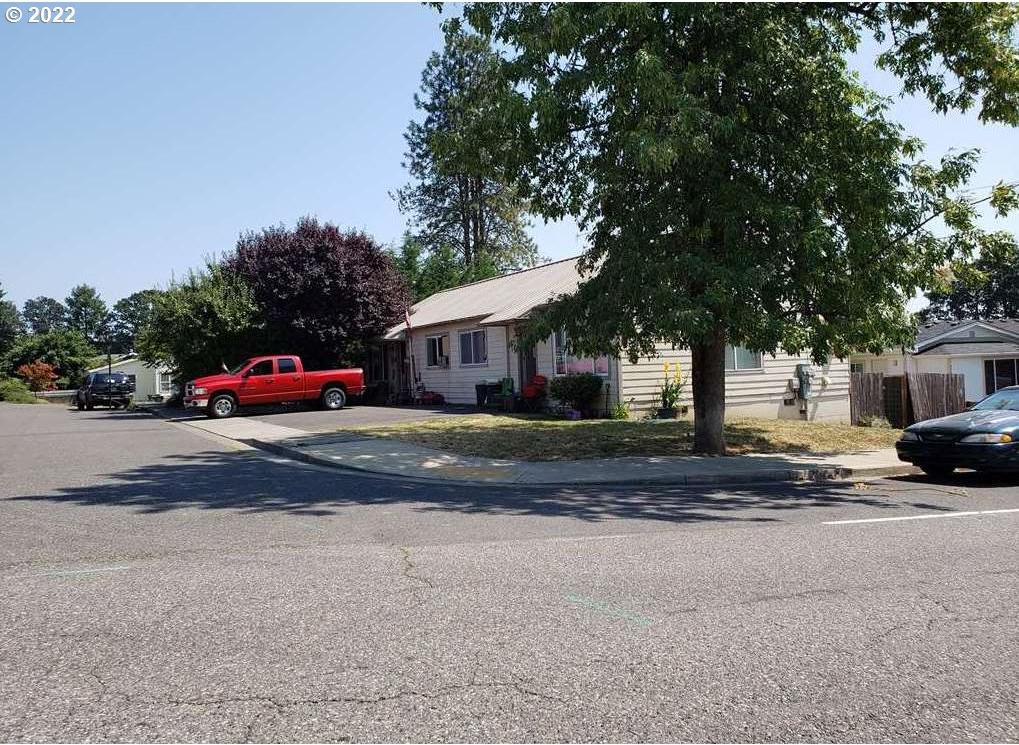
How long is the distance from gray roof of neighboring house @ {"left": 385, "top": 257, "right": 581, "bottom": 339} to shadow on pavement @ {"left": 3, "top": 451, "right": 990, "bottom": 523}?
10928mm

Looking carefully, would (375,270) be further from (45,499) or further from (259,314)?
(45,499)

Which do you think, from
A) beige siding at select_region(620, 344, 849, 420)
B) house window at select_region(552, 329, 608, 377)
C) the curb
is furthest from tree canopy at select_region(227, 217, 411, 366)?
the curb

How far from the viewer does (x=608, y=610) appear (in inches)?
207

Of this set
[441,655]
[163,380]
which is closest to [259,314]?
[441,655]

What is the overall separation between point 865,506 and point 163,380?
59462 mm

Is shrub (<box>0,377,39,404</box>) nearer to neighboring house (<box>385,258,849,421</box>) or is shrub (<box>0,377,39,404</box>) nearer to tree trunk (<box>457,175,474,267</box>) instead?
tree trunk (<box>457,175,474,267</box>)

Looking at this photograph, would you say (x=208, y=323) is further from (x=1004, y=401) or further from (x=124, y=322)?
(x=124, y=322)

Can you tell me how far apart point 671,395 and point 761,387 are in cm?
424

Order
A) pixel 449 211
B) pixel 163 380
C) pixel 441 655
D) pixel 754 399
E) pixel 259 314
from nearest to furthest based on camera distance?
pixel 441 655, pixel 754 399, pixel 259 314, pixel 449 211, pixel 163 380

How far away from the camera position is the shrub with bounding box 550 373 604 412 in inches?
864

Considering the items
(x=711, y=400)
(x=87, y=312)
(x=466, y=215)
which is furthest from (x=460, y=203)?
(x=87, y=312)

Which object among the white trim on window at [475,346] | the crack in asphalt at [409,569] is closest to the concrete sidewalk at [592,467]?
the crack in asphalt at [409,569]

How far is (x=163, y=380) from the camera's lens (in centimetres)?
6116

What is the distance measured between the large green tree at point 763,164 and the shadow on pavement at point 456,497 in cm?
288
